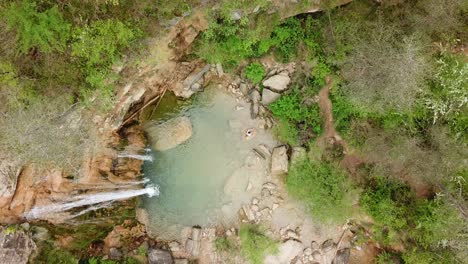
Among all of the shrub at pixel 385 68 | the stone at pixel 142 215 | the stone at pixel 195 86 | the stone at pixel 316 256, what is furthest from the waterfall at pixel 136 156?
the shrub at pixel 385 68

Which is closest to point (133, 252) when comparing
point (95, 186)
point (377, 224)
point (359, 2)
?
point (95, 186)

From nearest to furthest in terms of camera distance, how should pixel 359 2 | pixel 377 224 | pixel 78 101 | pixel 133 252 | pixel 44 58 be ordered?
pixel 44 58 < pixel 78 101 < pixel 359 2 < pixel 377 224 < pixel 133 252

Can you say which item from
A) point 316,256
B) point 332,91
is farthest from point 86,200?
point 332,91

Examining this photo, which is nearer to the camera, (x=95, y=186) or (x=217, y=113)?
(x=95, y=186)

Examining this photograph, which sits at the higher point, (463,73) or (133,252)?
(463,73)

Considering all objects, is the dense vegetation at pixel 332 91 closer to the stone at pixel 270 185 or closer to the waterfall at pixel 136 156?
the stone at pixel 270 185

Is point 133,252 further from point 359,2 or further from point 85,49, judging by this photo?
point 359,2
